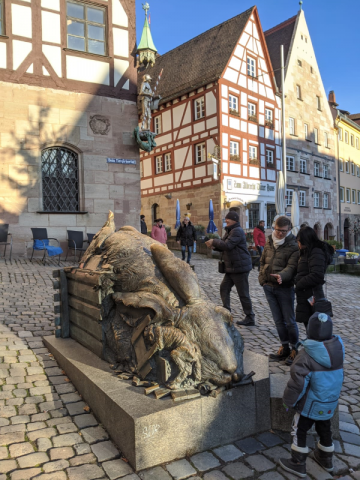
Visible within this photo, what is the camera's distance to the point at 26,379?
3.80m

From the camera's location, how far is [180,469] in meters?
2.48

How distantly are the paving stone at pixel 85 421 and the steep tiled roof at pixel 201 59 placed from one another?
20416 mm

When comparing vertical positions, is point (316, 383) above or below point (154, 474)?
above

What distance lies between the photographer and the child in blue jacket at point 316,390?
2.52 metres

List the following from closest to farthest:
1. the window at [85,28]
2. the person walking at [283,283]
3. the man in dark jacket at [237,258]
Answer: the person walking at [283,283], the man in dark jacket at [237,258], the window at [85,28]

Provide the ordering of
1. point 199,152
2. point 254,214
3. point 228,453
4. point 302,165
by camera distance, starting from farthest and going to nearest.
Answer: point 302,165
point 254,214
point 199,152
point 228,453

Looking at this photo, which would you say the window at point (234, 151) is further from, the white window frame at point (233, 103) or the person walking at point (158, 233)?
the person walking at point (158, 233)

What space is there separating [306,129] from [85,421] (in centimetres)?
3025

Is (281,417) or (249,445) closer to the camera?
(249,445)

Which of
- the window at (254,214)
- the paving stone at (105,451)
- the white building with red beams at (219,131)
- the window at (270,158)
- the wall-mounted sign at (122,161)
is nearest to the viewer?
the paving stone at (105,451)

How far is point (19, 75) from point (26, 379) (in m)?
10.6

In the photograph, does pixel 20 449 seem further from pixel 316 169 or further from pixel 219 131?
pixel 316 169

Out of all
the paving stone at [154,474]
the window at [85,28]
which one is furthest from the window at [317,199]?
the paving stone at [154,474]

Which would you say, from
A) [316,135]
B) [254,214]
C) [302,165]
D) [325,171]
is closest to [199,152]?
[254,214]
